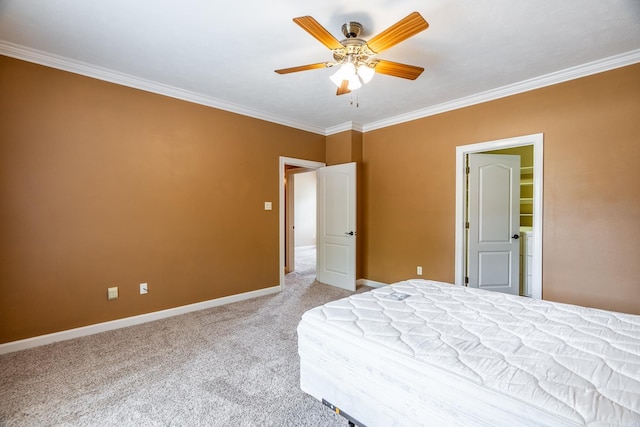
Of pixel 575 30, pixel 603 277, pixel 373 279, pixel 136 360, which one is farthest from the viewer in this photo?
pixel 373 279

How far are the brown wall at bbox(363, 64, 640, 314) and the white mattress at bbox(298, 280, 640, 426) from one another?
4.47 feet

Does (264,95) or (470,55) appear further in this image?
(264,95)

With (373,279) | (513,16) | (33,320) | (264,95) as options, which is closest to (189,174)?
(264,95)

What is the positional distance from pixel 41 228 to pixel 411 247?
4.10 m

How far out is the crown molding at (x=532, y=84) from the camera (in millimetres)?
2678

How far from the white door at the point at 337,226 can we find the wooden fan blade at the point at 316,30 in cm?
253

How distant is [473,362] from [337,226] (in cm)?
350

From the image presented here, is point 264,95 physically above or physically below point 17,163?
above

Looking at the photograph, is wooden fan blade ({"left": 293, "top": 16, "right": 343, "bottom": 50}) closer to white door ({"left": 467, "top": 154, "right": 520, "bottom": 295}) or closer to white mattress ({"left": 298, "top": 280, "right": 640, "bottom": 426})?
white mattress ({"left": 298, "top": 280, "right": 640, "bottom": 426})

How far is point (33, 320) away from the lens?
2.65 m

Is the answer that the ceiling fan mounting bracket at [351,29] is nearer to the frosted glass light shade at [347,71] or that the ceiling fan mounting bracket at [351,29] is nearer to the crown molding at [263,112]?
the frosted glass light shade at [347,71]

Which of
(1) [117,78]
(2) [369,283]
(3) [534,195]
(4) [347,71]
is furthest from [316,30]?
(2) [369,283]

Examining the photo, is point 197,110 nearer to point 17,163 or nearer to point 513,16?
point 17,163

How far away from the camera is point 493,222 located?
3.92m
